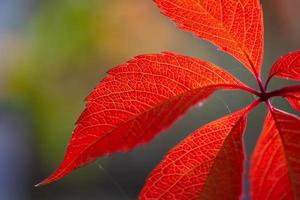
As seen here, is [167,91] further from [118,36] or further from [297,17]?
[297,17]

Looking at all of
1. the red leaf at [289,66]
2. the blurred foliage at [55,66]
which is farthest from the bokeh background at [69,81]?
the red leaf at [289,66]

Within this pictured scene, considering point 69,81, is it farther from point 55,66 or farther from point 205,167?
point 205,167

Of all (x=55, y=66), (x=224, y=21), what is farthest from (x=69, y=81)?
(x=224, y=21)

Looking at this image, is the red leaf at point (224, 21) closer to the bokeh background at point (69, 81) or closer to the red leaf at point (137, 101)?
the red leaf at point (137, 101)

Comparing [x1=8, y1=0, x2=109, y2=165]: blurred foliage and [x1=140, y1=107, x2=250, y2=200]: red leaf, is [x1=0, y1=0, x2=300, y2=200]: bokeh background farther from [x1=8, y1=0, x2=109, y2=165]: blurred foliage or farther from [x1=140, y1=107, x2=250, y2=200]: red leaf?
[x1=140, y1=107, x2=250, y2=200]: red leaf

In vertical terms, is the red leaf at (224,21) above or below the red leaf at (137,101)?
above

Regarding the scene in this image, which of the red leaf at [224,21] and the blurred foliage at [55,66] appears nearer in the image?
the red leaf at [224,21]

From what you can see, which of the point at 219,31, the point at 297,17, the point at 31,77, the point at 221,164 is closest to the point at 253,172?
the point at 221,164
